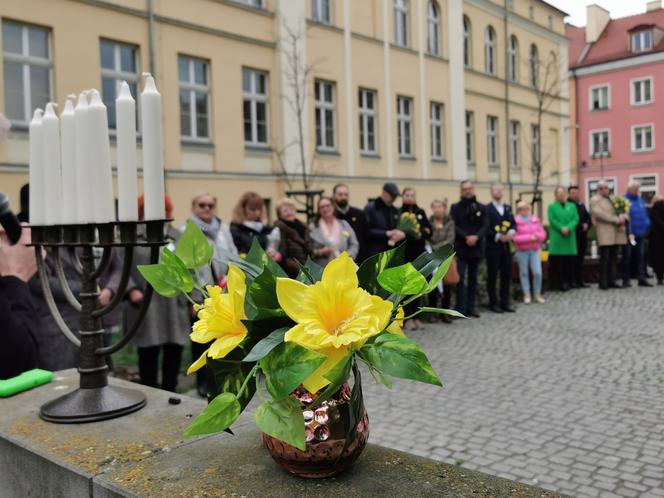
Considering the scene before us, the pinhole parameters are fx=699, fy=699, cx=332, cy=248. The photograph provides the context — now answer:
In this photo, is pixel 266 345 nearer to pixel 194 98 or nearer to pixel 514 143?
pixel 194 98

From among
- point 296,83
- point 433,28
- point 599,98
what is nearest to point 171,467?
point 296,83

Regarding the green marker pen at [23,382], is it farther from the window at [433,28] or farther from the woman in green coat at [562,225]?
the window at [433,28]

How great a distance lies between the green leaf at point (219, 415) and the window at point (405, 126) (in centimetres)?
2180

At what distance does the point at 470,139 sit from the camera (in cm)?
2695

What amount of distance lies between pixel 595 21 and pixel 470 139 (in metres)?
28.7

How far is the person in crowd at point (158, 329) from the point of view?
208 inches

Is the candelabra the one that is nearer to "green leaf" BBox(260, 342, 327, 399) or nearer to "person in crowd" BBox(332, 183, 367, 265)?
"green leaf" BBox(260, 342, 327, 399)

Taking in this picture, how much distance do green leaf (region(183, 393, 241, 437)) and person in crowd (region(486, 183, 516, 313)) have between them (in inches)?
372

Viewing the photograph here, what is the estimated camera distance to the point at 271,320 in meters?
1.34

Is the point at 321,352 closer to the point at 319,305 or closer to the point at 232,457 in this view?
the point at 319,305

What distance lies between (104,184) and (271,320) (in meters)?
0.79

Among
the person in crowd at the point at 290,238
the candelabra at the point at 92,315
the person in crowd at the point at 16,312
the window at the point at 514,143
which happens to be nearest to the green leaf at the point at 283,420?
the candelabra at the point at 92,315

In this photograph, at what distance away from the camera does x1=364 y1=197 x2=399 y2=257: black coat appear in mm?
8898

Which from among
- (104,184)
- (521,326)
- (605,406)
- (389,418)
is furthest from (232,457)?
(521,326)
